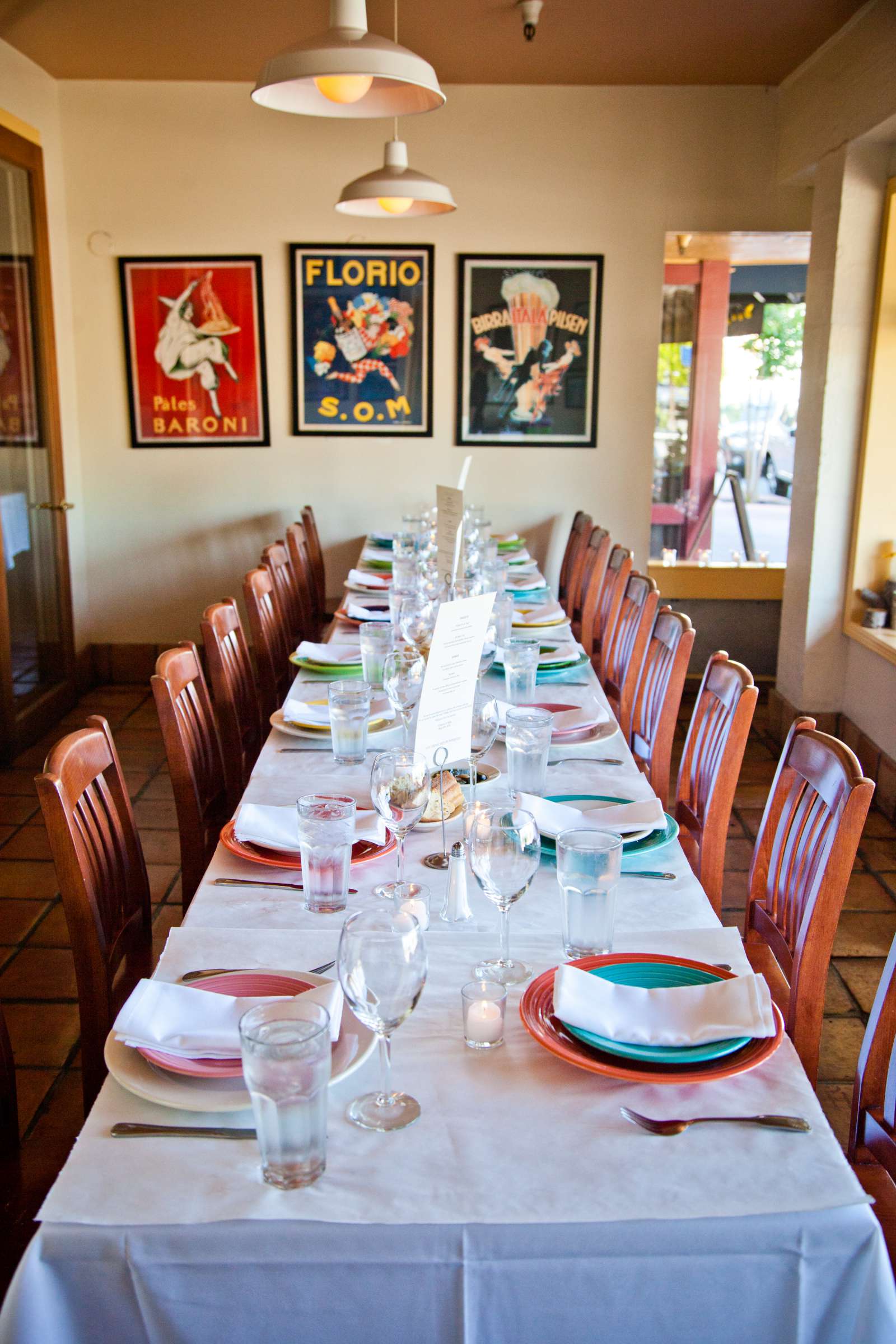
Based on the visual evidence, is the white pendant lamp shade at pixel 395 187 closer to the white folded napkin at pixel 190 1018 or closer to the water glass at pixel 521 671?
the water glass at pixel 521 671

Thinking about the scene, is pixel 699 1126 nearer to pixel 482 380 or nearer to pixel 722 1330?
pixel 722 1330

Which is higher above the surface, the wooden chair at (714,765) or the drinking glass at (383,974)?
the drinking glass at (383,974)

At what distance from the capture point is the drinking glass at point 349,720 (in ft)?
7.67

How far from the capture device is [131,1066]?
1278 mm

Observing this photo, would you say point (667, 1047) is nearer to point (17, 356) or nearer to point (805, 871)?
point (805, 871)

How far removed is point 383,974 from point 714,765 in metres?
1.43

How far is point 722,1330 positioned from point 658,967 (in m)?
0.45

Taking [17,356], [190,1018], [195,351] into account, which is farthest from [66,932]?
[195,351]

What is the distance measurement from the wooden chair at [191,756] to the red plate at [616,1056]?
109cm

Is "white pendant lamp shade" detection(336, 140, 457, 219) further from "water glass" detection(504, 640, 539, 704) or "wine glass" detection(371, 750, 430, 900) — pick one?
"wine glass" detection(371, 750, 430, 900)

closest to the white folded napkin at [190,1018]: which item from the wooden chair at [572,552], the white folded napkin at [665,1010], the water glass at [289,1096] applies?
the water glass at [289,1096]

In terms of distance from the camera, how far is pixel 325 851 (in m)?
1.68

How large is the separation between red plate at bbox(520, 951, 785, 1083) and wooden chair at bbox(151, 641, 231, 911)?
42.8 inches

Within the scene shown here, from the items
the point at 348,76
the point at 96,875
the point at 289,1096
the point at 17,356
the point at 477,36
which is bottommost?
the point at 96,875
